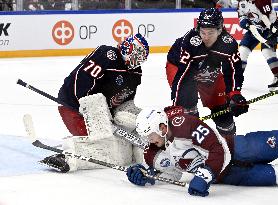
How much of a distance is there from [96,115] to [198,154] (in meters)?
0.86

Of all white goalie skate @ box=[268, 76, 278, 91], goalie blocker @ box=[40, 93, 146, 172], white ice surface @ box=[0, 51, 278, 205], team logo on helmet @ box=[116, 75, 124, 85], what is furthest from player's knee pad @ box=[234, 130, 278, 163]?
white goalie skate @ box=[268, 76, 278, 91]

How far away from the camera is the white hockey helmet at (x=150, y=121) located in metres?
3.54

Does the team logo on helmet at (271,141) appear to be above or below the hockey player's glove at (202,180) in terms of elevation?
above

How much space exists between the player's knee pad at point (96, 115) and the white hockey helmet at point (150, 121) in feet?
2.47

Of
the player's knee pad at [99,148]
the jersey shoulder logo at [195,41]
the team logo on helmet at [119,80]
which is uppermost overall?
the jersey shoulder logo at [195,41]

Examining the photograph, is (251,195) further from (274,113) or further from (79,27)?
(79,27)

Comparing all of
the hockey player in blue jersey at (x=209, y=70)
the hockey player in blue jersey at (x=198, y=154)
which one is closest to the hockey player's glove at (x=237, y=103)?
the hockey player in blue jersey at (x=209, y=70)

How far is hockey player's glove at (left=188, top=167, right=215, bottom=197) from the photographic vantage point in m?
3.51

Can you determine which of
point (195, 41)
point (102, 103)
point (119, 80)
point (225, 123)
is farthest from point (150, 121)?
point (225, 123)

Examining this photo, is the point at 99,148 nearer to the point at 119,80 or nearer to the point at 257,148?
the point at 119,80

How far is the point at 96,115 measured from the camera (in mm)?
4332

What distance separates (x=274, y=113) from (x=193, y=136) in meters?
3.02

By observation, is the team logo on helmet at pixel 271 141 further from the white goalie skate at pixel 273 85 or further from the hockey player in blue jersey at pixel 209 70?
the white goalie skate at pixel 273 85

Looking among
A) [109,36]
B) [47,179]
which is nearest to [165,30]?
[109,36]
